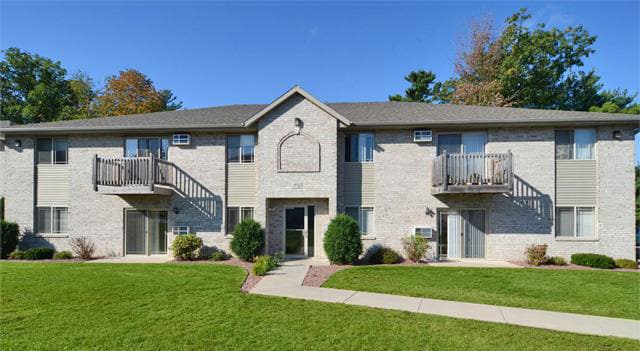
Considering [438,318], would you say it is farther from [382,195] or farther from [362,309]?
[382,195]

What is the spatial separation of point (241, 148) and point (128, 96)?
68.8 ft

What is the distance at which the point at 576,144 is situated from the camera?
12484 mm

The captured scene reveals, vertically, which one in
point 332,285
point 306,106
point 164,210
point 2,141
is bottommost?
point 332,285

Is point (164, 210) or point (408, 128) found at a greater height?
point (408, 128)

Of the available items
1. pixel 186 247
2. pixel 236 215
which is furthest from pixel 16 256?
pixel 236 215

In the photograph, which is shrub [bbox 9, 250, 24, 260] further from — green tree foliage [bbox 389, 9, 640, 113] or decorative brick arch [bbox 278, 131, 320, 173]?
green tree foliage [bbox 389, 9, 640, 113]

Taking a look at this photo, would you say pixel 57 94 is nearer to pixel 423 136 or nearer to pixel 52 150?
pixel 52 150

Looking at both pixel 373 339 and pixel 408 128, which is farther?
pixel 408 128

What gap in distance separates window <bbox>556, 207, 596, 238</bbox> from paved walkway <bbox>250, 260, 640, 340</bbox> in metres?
7.14

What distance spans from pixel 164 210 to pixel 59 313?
750 cm

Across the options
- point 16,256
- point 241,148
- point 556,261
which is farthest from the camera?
point 241,148

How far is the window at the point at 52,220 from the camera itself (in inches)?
542

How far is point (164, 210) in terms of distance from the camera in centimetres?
1355

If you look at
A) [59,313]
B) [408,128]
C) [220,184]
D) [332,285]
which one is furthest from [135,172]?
[408,128]
